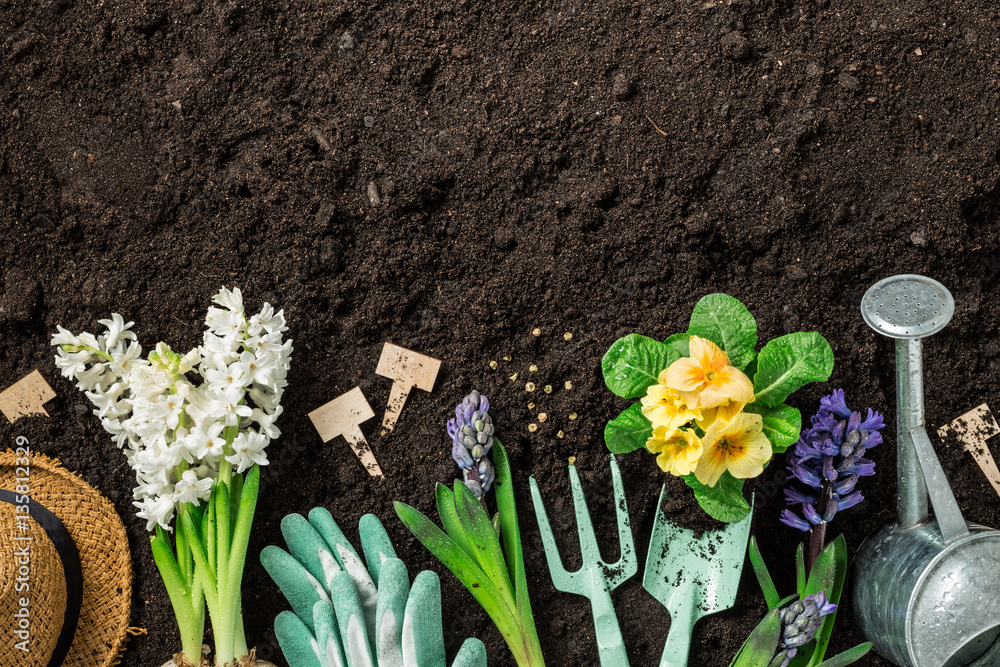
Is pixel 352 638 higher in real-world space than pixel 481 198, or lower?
lower

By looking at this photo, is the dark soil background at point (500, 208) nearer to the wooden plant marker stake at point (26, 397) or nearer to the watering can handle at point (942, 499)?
the wooden plant marker stake at point (26, 397)

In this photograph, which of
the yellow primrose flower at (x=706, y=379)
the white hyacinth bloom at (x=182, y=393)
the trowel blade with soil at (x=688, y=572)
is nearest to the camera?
the yellow primrose flower at (x=706, y=379)

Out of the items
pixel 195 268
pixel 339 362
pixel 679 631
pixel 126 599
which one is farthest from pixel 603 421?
pixel 126 599

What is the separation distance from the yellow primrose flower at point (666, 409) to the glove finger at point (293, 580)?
0.67 m

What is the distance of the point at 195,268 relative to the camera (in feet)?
A: 4.15

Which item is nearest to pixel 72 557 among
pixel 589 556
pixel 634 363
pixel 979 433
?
pixel 589 556

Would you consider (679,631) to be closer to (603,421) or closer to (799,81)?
(603,421)

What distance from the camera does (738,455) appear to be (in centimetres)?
104

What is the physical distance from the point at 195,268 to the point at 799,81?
119 centimetres

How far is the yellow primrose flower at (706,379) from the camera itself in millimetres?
979

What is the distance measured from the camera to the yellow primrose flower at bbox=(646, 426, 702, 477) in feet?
3.28

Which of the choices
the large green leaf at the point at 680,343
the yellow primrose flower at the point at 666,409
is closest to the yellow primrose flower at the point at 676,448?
the yellow primrose flower at the point at 666,409

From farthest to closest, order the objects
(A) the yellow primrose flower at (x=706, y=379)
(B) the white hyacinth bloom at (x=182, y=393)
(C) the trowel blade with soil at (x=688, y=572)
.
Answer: (C) the trowel blade with soil at (x=688, y=572) → (B) the white hyacinth bloom at (x=182, y=393) → (A) the yellow primrose flower at (x=706, y=379)

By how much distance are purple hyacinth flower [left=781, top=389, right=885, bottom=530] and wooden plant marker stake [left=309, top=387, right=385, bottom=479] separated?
0.75 m
